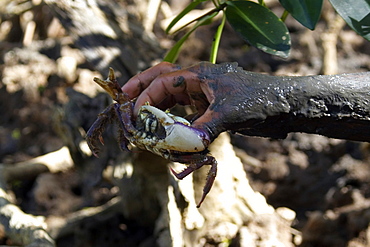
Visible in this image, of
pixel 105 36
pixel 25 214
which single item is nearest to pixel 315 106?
pixel 105 36

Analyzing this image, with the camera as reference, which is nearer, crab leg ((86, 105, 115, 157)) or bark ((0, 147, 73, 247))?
crab leg ((86, 105, 115, 157))

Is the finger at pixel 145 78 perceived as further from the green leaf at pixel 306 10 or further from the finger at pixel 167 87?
the green leaf at pixel 306 10

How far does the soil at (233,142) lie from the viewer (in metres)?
2.13

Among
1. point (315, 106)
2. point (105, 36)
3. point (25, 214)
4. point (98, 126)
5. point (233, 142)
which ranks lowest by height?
point (233, 142)

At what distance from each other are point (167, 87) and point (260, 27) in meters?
0.40

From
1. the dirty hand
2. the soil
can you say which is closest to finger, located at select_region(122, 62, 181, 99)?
the dirty hand

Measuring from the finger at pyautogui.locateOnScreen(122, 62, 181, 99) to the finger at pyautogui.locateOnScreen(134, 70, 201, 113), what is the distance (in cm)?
4

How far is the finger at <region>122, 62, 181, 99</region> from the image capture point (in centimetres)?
110

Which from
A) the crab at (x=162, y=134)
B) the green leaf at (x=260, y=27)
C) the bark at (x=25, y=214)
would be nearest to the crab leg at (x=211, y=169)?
the crab at (x=162, y=134)

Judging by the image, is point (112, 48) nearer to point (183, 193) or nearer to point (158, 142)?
point (183, 193)

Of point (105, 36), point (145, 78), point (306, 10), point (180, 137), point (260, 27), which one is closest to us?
point (180, 137)

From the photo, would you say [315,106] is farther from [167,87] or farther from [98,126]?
[98,126]

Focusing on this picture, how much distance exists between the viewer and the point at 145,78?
3.63ft

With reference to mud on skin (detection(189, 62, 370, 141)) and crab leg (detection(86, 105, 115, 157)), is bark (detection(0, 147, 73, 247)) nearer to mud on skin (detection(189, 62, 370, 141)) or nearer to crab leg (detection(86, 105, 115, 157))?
crab leg (detection(86, 105, 115, 157))
